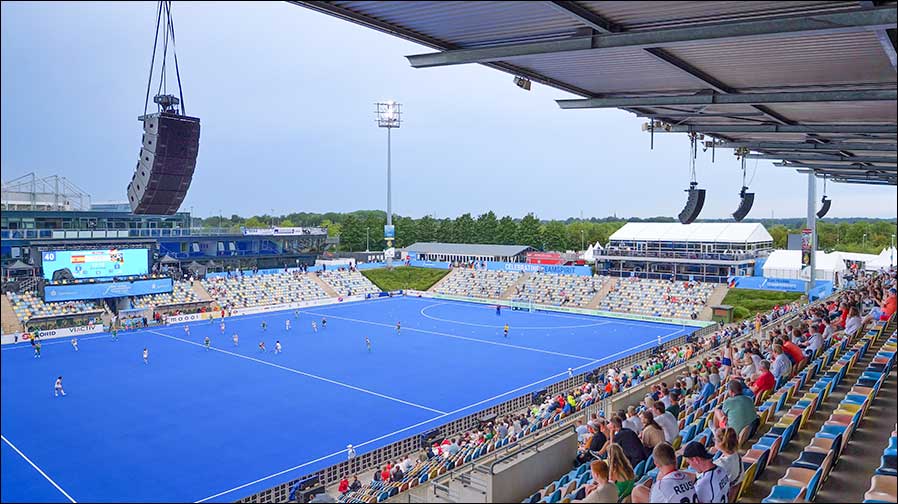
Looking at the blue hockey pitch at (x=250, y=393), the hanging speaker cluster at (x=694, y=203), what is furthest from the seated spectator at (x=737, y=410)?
the hanging speaker cluster at (x=694, y=203)

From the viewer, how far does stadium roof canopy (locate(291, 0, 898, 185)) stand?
5.82 m

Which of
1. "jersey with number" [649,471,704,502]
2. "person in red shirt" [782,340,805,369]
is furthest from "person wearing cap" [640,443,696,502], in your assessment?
"person in red shirt" [782,340,805,369]

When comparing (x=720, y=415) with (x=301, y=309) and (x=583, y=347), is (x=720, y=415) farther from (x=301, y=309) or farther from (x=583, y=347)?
(x=301, y=309)

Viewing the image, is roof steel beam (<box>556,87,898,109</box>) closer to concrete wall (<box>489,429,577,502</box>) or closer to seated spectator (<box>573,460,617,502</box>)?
concrete wall (<box>489,429,577,502</box>)

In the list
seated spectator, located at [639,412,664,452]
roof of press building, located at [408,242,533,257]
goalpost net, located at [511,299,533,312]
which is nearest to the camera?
seated spectator, located at [639,412,664,452]

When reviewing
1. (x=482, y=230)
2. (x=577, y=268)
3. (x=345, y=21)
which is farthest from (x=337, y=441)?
(x=482, y=230)

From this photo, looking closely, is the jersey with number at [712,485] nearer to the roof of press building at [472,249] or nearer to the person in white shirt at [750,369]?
the person in white shirt at [750,369]

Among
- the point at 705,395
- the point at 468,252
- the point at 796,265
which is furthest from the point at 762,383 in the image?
the point at 468,252

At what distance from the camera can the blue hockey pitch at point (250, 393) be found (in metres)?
16.2

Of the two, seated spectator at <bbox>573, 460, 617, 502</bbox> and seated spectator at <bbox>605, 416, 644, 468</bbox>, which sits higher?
seated spectator at <bbox>573, 460, 617, 502</bbox>

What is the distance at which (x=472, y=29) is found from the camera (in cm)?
664

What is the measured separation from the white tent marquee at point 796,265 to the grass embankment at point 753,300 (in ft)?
7.40

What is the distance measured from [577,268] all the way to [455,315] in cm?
1317

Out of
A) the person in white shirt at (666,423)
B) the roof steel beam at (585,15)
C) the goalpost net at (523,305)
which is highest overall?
the roof steel beam at (585,15)
